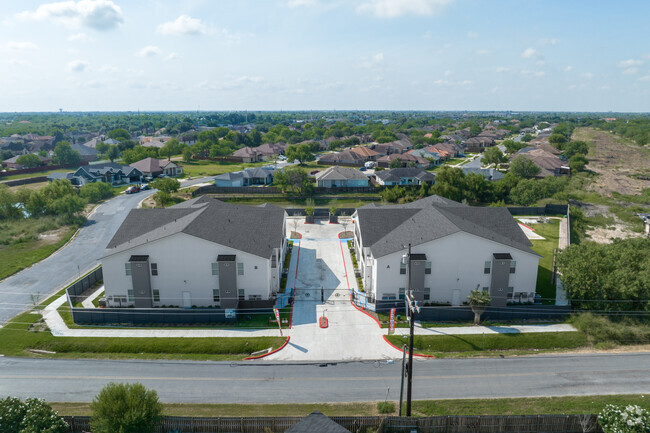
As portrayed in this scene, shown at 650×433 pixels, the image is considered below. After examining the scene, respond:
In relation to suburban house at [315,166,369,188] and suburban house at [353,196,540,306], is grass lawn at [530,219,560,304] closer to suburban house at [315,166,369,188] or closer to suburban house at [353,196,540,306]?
suburban house at [353,196,540,306]

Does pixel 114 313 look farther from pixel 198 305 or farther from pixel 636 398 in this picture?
pixel 636 398

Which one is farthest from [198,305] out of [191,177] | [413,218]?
[191,177]

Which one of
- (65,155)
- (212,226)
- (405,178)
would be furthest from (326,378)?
(65,155)

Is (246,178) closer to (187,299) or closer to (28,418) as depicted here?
(187,299)

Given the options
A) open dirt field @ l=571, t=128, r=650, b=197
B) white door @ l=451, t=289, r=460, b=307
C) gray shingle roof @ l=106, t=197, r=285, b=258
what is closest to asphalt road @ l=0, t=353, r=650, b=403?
white door @ l=451, t=289, r=460, b=307

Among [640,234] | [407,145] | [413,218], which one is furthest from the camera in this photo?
[407,145]

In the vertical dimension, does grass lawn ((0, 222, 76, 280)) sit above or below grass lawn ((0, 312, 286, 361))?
above
